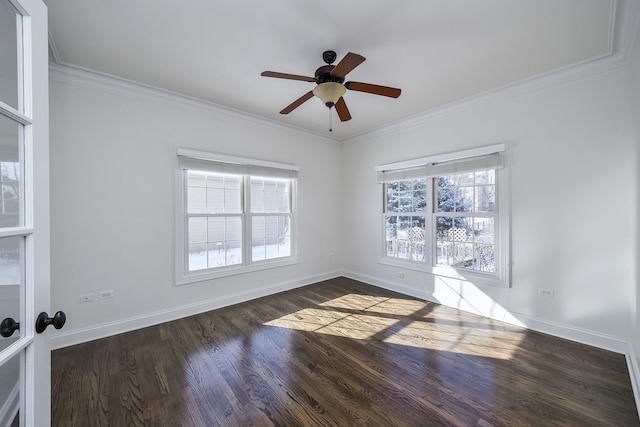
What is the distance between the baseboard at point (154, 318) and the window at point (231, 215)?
0.35 metres

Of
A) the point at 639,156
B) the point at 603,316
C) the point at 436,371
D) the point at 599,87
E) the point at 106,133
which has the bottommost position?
the point at 436,371

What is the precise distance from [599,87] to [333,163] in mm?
3556

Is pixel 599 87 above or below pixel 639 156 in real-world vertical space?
above

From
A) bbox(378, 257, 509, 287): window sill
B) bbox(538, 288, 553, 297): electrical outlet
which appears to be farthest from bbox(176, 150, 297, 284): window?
bbox(538, 288, 553, 297): electrical outlet

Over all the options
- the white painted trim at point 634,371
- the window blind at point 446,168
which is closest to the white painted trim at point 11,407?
the white painted trim at point 634,371

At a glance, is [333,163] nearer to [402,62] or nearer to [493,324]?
[402,62]

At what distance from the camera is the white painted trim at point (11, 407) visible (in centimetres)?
86

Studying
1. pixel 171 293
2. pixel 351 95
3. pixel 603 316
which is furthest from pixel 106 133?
pixel 603 316

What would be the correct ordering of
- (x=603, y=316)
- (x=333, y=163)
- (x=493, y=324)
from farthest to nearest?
1. (x=333, y=163)
2. (x=493, y=324)
3. (x=603, y=316)

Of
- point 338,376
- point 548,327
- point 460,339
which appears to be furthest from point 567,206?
point 338,376

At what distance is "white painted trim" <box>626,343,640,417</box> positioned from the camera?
183cm

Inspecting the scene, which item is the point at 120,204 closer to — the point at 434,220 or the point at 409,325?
the point at 409,325

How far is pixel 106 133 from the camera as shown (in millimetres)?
2809

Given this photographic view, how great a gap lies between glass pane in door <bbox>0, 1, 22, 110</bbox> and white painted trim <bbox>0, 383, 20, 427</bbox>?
0.99 m
